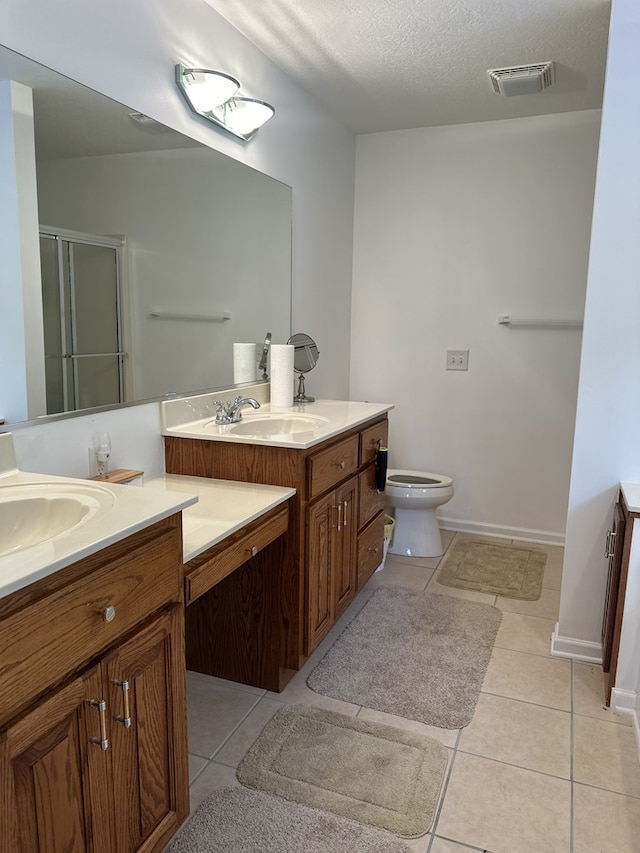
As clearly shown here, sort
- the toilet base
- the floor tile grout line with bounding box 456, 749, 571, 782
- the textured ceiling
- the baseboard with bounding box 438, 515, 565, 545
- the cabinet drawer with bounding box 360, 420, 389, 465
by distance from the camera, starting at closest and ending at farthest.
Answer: the floor tile grout line with bounding box 456, 749, 571, 782, the textured ceiling, the cabinet drawer with bounding box 360, 420, 389, 465, the toilet base, the baseboard with bounding box 438, 515, 565, 545

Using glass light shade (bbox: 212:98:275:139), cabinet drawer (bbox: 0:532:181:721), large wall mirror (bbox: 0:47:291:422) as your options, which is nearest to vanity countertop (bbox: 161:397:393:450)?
large wall mirror (bbox: 0:47:291:422)

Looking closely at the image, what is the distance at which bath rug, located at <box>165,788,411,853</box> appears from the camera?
56.0 inches

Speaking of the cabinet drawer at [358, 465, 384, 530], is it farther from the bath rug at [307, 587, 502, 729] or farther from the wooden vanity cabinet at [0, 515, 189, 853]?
the wooden vanity cabinet at [0, 515, 189, 853]

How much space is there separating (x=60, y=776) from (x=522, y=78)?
2.92 meters

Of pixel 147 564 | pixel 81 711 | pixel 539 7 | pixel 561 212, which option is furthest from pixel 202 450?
pixel 561 212

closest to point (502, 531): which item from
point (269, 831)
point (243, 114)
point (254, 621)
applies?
point (254, 621)

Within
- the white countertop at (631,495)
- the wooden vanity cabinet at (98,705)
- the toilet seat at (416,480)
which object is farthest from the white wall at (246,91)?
the white countertop at (631,495)

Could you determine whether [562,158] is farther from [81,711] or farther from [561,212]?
[81,711]

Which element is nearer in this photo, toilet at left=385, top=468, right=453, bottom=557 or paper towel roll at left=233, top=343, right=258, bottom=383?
paper towel roll at left=233, top=343, right=258, bottom=383

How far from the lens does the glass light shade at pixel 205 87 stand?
1974 millimetres

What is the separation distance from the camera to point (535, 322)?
3.30 metres

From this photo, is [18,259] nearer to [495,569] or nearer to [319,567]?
[319,567]

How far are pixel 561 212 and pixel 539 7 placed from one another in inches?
48.3

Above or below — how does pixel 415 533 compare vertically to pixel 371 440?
below
